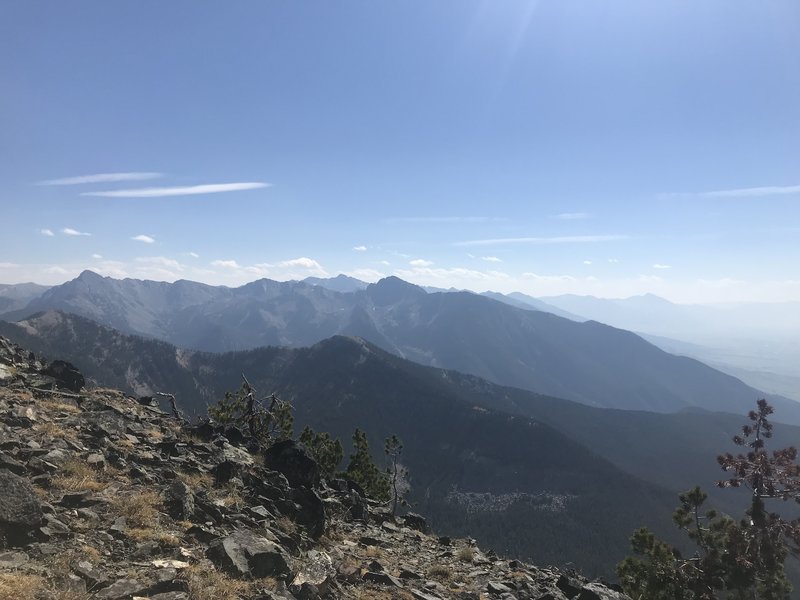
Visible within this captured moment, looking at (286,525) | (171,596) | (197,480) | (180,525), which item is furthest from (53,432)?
(171,596)

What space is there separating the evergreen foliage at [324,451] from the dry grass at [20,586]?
4749 cm

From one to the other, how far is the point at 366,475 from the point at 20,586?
182 ft

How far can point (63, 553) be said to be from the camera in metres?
12.6

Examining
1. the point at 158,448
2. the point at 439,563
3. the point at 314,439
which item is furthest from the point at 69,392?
the point at 314,439

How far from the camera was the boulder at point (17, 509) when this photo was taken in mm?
12672

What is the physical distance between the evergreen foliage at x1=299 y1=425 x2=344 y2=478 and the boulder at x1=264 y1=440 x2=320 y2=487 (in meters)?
28.6

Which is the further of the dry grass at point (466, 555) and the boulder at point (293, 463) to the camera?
the boulder at point (293, 463)

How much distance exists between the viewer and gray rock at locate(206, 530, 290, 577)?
14539 millimetres

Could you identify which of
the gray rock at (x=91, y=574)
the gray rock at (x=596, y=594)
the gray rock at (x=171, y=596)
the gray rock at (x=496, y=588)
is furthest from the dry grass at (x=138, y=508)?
the gray rock at (x=596, y=594)

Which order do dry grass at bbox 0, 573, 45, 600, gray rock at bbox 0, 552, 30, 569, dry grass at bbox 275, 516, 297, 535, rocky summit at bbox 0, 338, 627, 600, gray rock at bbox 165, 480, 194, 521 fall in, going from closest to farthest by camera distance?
dry grass at bbox 0, 573, 45, 600 → gray rock at bbox 0, 552, 30, 569 → rocky summit at bbox 0, 338, 627, 600 → gray rock at bbox 165, 480, 194, 521 → dry grass at bbox 275, 516, 297, 535

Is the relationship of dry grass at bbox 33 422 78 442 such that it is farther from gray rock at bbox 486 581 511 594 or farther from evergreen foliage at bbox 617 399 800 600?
evergreen foliage at bbox 617 399 800 600

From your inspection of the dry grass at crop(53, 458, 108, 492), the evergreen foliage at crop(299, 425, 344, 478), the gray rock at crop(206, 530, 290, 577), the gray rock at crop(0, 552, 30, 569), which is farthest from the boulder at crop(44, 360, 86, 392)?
the evergreen foliage at crop(299, 425, 344, 478)

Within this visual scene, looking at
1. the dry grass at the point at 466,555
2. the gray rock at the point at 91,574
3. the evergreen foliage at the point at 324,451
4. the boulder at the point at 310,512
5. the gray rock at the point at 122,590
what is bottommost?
the evergreen foliage at the point at 324,451

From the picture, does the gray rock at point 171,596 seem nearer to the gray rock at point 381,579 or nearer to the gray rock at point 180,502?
the gray rock at point 180,502
